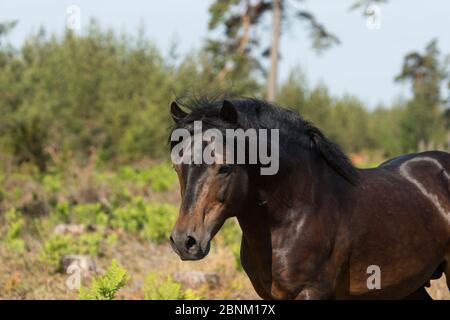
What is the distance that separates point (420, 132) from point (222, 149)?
110ft

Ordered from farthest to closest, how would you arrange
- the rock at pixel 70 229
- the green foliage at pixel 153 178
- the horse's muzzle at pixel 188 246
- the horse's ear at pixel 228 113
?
1. the green foliage at pixel 153 178
2. the rock at pixel 70 229
3. the horse's ear at pixel 228 113
4. the horse's muzzle at pixel 188 246

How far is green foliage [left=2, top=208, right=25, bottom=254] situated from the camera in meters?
8.87

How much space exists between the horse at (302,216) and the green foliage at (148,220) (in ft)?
20.0

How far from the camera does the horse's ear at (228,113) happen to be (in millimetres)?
3799

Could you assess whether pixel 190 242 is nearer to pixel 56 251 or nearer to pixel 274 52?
pixel 56 251

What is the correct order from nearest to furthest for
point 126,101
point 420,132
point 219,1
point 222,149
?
point 222,149, point 219,1, point 126,101, point 420,132

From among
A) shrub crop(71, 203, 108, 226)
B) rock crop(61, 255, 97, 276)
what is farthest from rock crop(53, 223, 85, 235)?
rock crop(61, 255, 97, 276)

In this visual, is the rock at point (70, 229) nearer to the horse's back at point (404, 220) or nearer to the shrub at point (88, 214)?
the shrub at point (88, 214)

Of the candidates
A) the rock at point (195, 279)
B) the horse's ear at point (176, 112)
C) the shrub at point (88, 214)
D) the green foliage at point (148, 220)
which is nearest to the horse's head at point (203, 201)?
the horse's ear at point (176, 112)

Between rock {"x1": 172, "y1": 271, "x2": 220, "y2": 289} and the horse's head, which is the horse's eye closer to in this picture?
the horse's head

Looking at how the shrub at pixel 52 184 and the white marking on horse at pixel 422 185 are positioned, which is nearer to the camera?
the white marking on horse at pixel 422 185

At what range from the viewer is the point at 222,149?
3.70 meters

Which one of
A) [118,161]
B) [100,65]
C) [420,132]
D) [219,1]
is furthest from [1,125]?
[420,132]
